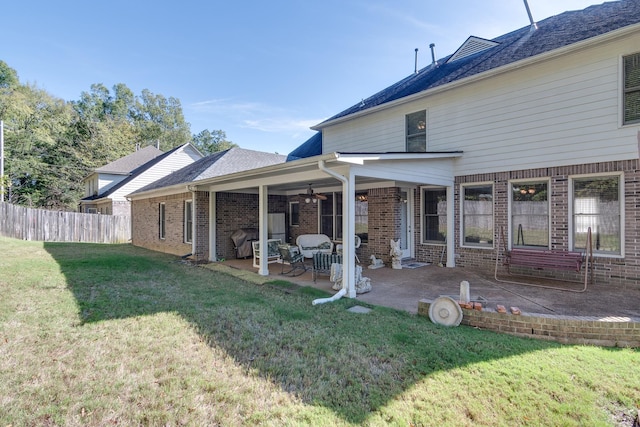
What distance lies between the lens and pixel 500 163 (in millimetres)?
8305

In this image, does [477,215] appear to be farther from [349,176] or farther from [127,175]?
[127,175]

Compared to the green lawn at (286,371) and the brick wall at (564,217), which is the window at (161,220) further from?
the brick wall at (564,217)

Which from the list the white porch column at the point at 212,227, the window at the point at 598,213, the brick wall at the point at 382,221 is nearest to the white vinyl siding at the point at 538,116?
the window at the point at 598,213

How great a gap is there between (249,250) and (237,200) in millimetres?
1922

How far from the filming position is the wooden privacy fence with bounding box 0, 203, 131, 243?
17484 mm

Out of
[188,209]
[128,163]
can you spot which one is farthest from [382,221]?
[128,163]

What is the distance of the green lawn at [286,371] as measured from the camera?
2707 millimetres

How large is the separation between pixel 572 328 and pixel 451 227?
4998 mm

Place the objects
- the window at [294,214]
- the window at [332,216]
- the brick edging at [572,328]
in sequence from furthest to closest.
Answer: the window at [294,214] → the window at [332,216] → the brick edging at [572,328]

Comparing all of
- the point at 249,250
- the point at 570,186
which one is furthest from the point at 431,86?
the point at 249,250

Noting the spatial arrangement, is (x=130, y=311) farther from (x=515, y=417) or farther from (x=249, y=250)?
(x=249, y=250)

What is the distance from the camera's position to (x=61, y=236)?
1880 cm

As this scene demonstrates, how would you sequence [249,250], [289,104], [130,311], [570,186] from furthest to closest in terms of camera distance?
1. [289,104]
2. [249,250]
3. [570,186]
4. [130,311]

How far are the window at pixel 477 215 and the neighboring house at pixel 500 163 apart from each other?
0.03 meters
